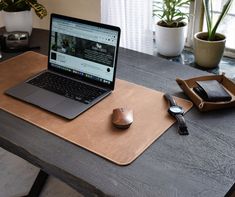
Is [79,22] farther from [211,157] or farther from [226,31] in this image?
[226,31]

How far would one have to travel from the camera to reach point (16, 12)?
194 cm

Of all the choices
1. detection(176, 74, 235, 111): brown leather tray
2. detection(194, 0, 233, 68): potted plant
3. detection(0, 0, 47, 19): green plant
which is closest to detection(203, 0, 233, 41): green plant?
detection(194, 0, 233, 68): potted plant

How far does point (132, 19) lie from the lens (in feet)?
6.56

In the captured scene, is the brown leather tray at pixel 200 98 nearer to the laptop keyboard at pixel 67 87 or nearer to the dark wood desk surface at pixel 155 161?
the dark wood desk surface at pixel 155 161

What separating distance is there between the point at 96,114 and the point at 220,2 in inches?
44.5

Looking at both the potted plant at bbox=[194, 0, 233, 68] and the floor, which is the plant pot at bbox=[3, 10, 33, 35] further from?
the potted plant at bbox=[194, 0, 233, 68]

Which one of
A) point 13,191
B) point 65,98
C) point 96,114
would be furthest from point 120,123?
point 13,191

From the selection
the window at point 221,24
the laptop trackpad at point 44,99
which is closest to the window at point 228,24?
the window at point 221,24

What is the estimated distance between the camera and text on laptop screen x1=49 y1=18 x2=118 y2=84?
134cm

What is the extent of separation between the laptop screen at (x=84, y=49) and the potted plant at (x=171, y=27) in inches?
27.6

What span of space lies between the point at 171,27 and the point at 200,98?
80 cm

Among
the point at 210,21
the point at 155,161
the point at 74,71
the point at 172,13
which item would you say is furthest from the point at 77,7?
the point at 155,161

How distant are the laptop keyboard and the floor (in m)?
0.71

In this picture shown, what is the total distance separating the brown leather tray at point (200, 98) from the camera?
1.24 meters
